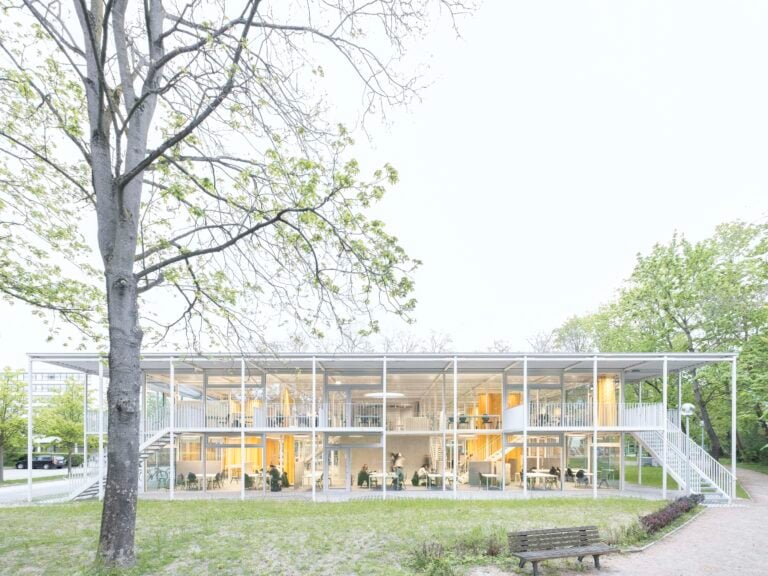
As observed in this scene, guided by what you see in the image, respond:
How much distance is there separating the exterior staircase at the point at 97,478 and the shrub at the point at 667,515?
15.4 metres

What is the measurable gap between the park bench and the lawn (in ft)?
3.74

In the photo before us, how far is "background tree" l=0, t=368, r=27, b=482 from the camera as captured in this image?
28703mm

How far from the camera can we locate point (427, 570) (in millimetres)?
8781

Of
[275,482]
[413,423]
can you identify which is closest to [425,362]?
[413,423]

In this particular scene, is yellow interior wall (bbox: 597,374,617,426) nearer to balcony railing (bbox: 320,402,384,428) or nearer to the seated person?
the seated person

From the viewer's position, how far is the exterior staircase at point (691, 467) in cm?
1838

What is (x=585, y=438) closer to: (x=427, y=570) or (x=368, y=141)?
(x=427, y=570)

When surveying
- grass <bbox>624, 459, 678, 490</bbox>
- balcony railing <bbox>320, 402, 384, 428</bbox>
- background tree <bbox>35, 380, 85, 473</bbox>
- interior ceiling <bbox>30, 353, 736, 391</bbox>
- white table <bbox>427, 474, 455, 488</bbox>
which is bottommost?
grass <bbox>624, 459, 678, 490</bbox>

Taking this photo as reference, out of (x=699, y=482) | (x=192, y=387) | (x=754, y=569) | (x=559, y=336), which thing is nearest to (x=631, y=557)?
(x=754, y=569)

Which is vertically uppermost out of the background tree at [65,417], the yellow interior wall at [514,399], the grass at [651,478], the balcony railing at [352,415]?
the yellow interior wall at [514,399]

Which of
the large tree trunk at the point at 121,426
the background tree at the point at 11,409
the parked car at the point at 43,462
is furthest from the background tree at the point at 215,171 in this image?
the parked car at the point at 43,462

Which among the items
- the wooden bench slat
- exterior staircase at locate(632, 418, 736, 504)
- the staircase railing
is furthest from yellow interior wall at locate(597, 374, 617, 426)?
the wooden bench slat

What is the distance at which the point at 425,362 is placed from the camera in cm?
2112

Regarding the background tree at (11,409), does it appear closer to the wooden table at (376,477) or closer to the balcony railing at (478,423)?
the wooden table at (376,477)
